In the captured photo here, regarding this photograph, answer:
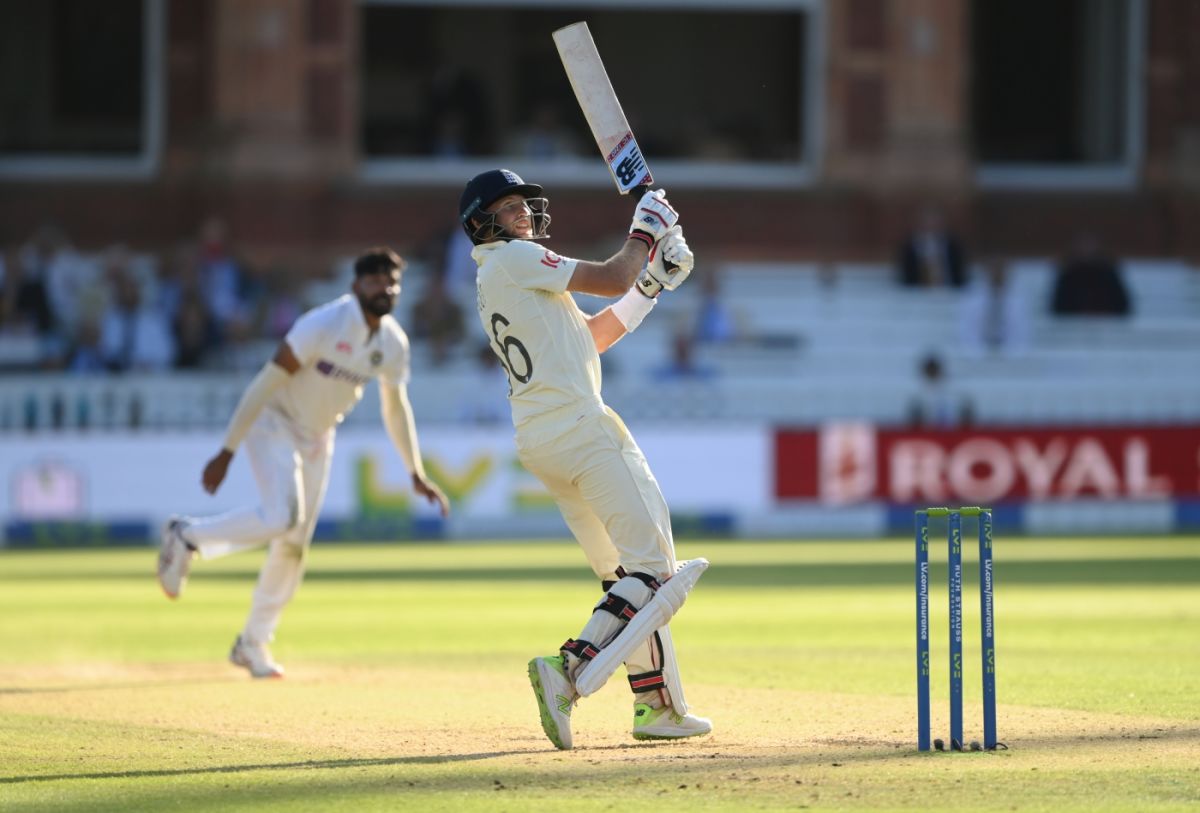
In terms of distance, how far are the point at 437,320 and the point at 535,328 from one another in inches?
509

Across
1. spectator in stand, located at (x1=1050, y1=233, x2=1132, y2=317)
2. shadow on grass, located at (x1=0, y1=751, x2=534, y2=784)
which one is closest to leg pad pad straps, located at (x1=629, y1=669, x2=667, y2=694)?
shadow on grass, located at (x1=0, y1=751, x2=534, y2=784)

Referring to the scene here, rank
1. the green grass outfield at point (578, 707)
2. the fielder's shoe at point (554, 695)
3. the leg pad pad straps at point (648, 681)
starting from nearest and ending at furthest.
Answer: the green grass outfield at point (578, 707) < the fielder's shoe at point (554, 695) < the leg pad pad straps at point (648, 681)

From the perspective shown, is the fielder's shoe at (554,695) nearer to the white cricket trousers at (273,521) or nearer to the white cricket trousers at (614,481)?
the white cricket trousers at (614,481)

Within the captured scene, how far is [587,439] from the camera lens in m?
7.16

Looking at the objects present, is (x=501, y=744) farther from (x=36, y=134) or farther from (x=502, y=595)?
(x=36, y=134)

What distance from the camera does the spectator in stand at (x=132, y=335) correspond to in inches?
758

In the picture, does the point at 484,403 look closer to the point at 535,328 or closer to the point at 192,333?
the point at 192,333

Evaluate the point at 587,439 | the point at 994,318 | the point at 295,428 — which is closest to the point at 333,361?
the point at 295,428

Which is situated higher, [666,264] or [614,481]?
[666,264]

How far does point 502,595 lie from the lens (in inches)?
539

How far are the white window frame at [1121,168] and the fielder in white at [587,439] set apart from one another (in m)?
17.5

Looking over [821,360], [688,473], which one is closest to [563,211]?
[821,360]

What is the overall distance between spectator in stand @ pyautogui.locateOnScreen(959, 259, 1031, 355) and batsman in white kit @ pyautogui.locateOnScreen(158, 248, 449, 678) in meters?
12.2

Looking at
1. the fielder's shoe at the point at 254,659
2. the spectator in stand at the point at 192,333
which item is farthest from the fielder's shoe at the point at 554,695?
the spectator in stand at the point at 192,333
